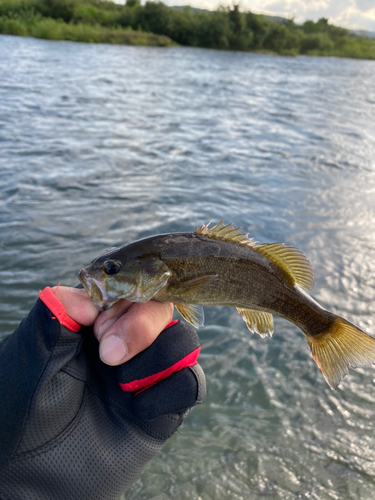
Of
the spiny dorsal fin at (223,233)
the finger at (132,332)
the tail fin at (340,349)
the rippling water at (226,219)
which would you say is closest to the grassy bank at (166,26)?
the rippling water at (226,219)

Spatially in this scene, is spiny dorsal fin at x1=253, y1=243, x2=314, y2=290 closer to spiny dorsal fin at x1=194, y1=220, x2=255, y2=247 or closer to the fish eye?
spiny dorsal fin at x1=194, y1=220, x2=255, y2=247

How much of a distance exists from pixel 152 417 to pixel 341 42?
335 feet

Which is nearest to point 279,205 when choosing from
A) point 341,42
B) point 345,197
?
point 345,197

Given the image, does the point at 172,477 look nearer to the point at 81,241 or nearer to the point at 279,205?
the point at 81,241

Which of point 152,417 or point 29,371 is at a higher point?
point 29,371

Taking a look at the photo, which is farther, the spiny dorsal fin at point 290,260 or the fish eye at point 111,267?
the spiny dorsal fin at point 290,260

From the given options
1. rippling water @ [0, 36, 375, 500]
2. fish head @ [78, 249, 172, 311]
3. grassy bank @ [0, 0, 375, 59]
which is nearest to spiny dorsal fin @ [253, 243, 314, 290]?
fish head @ [78, 249, 172, 311]

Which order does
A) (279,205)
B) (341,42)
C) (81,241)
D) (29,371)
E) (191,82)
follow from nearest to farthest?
(29,371)
(81,241)
(279,205)
(191,82)
(341,42)

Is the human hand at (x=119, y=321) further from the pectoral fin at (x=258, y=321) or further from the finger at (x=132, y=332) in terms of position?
the pectoral fin at (x=258, y=321)

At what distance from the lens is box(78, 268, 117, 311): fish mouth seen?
2250 millimetres

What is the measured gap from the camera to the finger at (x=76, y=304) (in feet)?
7.41

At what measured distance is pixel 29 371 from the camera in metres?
2.20

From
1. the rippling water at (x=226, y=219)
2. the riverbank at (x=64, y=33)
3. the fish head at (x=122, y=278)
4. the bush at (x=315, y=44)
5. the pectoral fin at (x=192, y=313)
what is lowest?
the rippling water at (x=226, y=219)

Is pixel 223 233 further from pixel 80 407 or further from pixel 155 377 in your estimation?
pixel 80 407
